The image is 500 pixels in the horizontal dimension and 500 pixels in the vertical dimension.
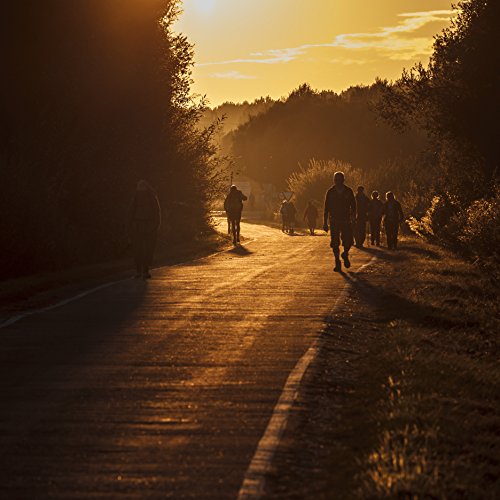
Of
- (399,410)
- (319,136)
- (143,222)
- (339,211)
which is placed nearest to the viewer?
(399,410)

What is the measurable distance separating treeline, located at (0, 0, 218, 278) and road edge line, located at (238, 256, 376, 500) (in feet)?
45.8

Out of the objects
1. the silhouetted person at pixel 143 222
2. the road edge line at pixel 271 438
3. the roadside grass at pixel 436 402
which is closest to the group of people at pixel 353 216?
the silhouetted person at pixel 143 222

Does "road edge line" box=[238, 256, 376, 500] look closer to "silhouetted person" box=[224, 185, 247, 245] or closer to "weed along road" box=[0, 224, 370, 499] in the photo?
"weed along road" box=[0, 224, 370, 499]

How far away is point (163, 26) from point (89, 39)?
4.52m

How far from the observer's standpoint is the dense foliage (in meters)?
33.4

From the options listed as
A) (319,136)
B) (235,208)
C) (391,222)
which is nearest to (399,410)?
(391,222)

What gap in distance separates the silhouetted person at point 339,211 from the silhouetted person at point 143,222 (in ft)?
11.7

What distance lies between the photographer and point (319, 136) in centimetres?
11169

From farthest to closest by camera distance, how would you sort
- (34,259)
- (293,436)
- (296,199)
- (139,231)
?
1. (296,199)
2. (34,259)
3. (139,231)
4. (293,436)

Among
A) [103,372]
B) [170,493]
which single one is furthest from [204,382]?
[170,493]

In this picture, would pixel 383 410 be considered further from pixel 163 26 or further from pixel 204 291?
pixel 163 26

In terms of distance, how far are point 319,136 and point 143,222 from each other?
299 feet

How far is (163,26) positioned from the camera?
33344 millimetres

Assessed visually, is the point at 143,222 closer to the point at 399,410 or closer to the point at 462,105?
the point at 399,410
